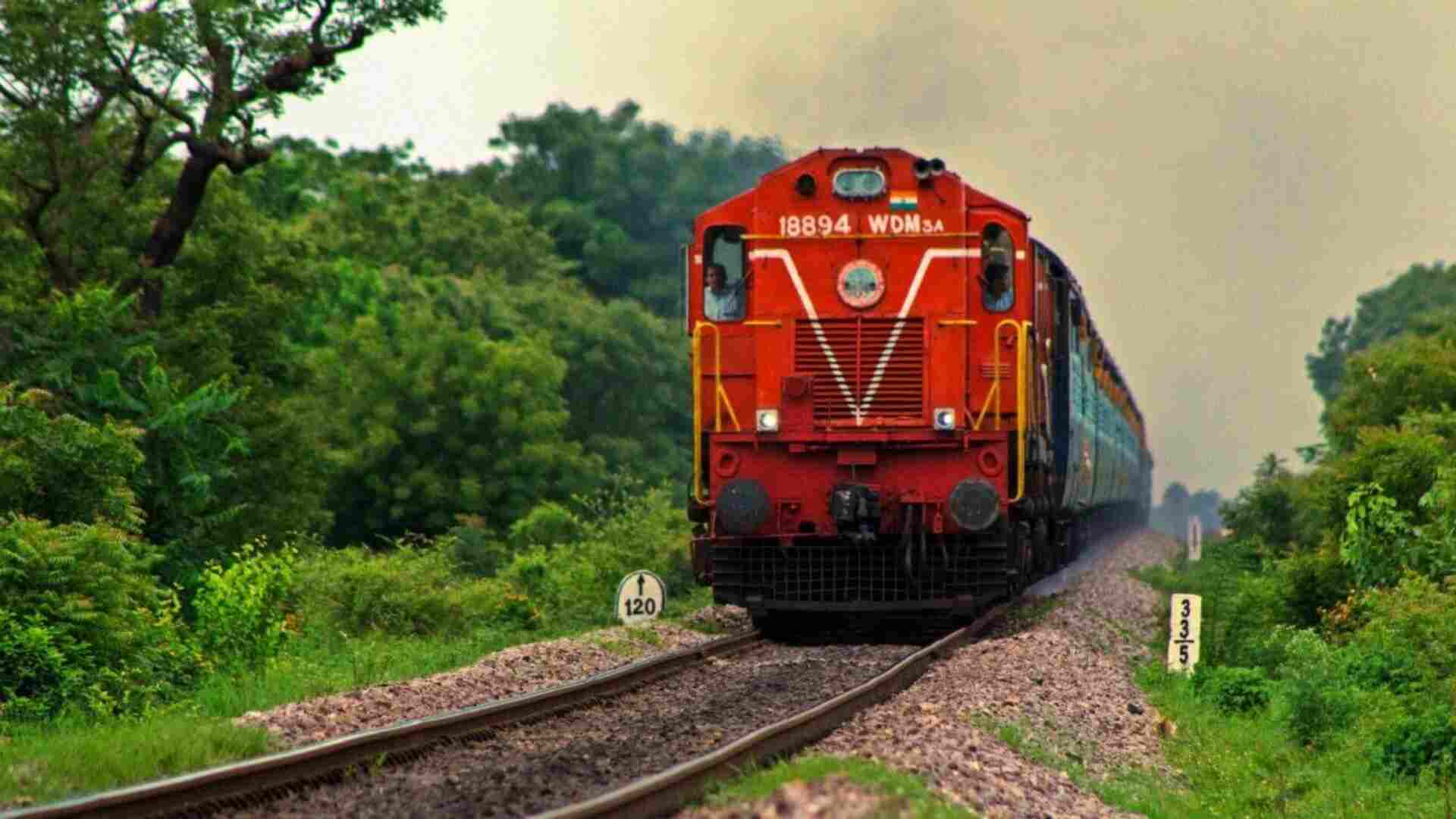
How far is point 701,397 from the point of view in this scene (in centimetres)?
1805

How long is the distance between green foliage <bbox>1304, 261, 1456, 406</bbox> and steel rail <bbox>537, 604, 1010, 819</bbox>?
1977 inches

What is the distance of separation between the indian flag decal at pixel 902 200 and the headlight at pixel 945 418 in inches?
82.0

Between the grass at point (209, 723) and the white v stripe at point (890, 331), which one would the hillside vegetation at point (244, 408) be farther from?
the white v stripe at point (890, 331)

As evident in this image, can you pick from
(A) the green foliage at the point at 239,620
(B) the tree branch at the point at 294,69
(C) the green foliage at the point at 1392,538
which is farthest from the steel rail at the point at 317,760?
(B) the tree branch at the point at 294,69

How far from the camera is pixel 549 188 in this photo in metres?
76.1

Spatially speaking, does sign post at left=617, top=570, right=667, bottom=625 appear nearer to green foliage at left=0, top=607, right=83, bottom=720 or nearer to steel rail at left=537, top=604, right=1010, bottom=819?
steel rail at left=537, top=604, right=1010, bottom=819

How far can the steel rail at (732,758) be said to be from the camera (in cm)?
802

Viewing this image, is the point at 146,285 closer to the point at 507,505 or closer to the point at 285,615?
the point at 285,615

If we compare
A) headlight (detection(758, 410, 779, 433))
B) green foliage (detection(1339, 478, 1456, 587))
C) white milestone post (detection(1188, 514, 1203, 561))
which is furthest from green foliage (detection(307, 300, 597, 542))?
headlight (detection(758, 410, 779, 433))

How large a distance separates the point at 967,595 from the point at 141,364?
10.8 meters

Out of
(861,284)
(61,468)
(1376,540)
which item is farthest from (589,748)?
(1376,540)

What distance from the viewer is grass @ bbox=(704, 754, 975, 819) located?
26.7ft

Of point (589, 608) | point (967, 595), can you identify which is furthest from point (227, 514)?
point (967, 595)

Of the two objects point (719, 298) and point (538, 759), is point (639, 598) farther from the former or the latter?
point (538, 759)
